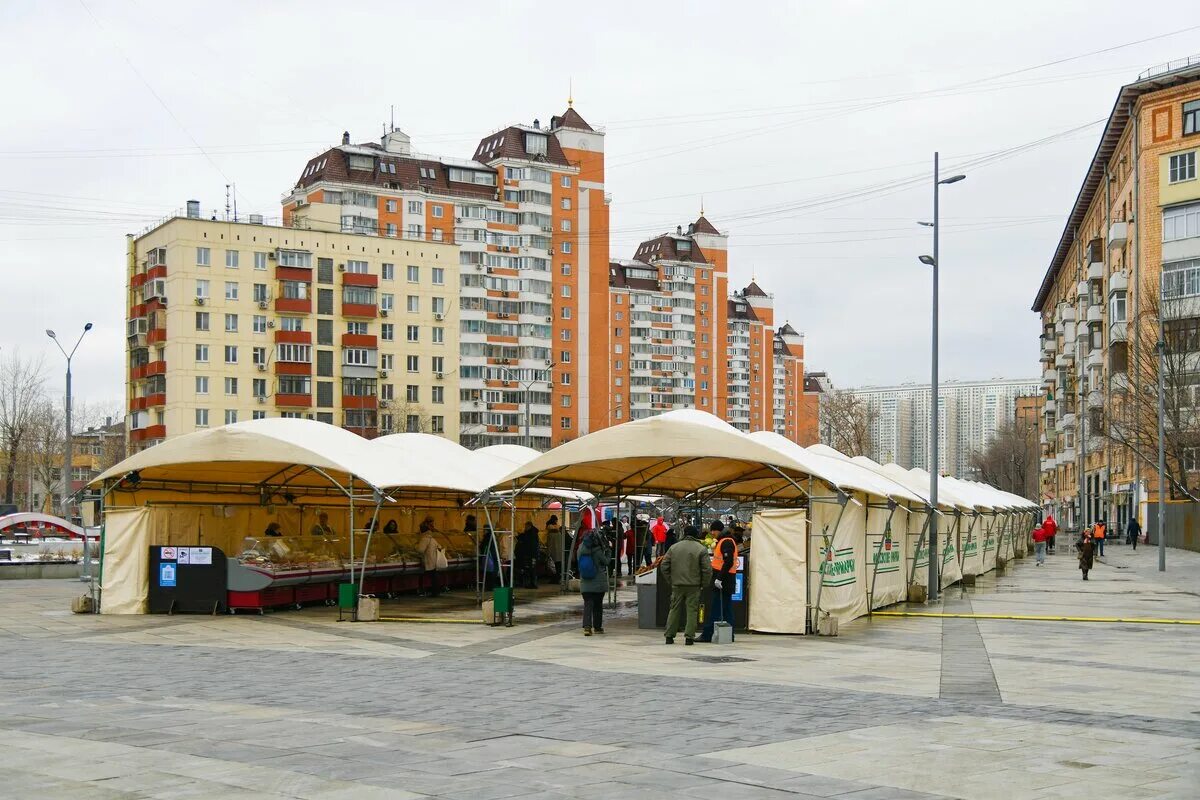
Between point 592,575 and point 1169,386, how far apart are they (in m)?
45.1

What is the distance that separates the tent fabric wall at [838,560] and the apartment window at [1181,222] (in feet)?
161

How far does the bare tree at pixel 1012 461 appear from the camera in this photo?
13750cm

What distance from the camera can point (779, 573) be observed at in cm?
2227

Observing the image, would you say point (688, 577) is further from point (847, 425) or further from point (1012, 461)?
point (1012, 461)

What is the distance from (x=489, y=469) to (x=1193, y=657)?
19.7m

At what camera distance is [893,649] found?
19656mm

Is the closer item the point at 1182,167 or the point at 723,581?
the point at 723,581

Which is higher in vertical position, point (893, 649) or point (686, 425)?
point (686, 425)

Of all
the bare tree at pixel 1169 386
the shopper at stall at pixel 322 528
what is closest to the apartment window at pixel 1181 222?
the bare tree at pixel 1169 386

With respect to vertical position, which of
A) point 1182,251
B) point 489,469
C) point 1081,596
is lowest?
point 1081,596

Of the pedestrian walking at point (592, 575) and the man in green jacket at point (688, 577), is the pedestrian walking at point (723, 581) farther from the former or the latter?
the pedestrian walking at point (592, 575)

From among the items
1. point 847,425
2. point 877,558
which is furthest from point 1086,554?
point 847,425

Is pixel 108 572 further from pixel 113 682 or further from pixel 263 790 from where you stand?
pixel 263 790

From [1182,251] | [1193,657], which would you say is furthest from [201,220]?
[1193,657]
